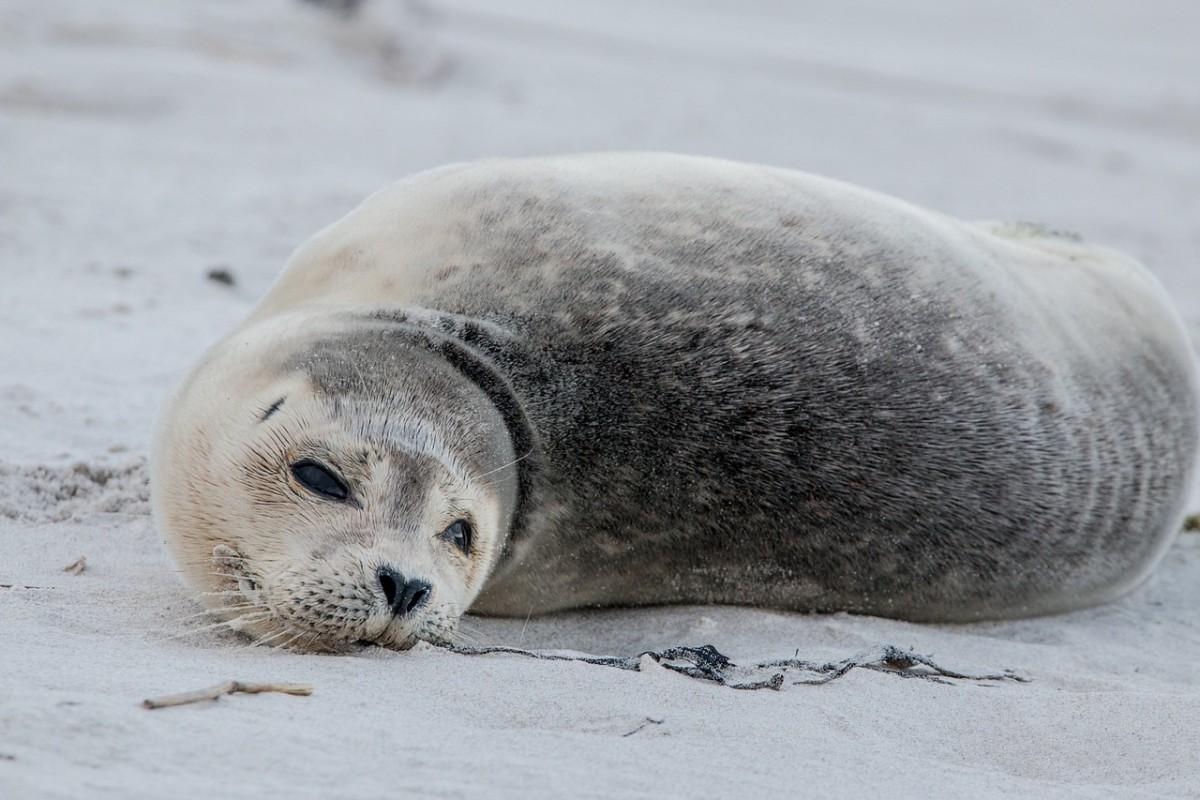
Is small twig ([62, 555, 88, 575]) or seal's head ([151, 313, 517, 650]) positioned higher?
seal's head ([151, 313, 517, 650])

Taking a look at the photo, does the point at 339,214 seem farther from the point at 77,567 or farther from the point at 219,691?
the point at 219,691

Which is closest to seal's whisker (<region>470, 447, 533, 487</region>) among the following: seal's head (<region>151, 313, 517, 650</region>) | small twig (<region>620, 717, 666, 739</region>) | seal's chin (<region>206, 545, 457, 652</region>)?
seal's head (<region>151, 313, 517, 650</region>)

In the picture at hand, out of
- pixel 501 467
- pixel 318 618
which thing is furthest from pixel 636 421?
pixel 318 618

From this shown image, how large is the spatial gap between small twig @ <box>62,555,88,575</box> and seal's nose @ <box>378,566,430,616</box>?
0.85m

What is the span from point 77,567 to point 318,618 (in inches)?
30.7

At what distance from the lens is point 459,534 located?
3115 mm

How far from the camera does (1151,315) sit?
4.54 m

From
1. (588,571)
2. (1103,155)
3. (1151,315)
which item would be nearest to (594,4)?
(1103,155)

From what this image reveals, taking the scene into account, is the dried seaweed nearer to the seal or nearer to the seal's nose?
the seal's nose

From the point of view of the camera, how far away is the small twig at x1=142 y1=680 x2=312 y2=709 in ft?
7.10

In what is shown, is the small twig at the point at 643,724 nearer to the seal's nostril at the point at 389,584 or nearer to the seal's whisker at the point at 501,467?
the seal's nostril at the point at 389,584

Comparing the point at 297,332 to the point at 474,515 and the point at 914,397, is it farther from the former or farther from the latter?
the point at 914,397

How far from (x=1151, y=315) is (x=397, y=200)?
2.30 meters

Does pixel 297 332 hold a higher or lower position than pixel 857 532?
higher
